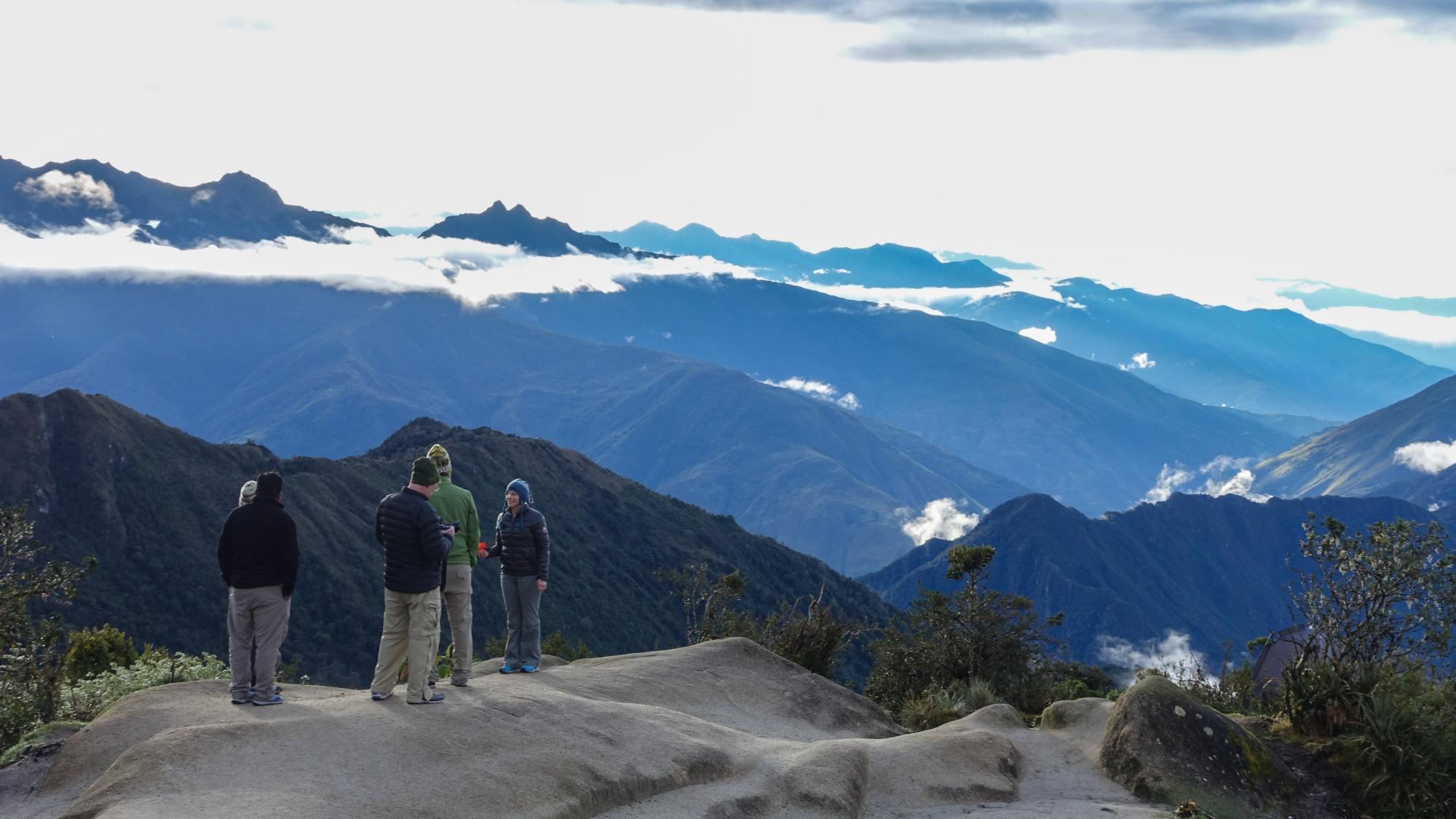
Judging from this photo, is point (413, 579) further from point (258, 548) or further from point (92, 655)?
point (92, 655)

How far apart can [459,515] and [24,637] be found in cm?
925

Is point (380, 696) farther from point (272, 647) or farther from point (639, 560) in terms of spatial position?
point (639, 560)

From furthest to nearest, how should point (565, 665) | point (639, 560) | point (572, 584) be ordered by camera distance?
point (639, 560) → point (572, 584) → point (565, 665)

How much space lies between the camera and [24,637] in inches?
688

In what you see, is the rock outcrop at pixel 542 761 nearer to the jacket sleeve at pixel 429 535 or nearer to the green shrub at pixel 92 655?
the jacket sleeve at pixel 429 535

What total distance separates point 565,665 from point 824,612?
645 centimetres

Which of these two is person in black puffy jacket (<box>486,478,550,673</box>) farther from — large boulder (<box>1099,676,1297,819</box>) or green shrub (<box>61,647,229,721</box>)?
large boulder (<box>1099,676,1297,819</box>)

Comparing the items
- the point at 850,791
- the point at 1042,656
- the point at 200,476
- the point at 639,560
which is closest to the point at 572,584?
the point at 639,560

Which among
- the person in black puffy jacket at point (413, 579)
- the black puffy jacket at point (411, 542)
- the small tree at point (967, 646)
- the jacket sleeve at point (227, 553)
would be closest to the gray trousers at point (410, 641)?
the person in black puffy jacket at point (413, 579)

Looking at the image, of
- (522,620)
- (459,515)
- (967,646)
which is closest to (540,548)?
(522,620)

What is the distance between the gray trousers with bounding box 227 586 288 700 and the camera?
41.0 ft

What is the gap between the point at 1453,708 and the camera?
1372cm

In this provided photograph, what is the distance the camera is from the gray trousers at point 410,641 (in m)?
12.2

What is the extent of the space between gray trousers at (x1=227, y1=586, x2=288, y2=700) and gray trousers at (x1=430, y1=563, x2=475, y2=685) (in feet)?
6.14
